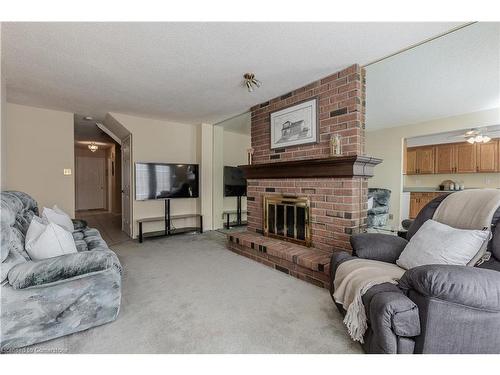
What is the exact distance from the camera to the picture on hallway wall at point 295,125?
2.82m

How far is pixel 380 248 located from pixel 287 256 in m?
1.02

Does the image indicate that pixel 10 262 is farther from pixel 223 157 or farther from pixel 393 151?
pixel 223 157

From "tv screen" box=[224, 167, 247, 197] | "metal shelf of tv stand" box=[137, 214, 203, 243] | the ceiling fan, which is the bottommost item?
"metal shelf of tv stand" box=[137, 214, 203, 243]

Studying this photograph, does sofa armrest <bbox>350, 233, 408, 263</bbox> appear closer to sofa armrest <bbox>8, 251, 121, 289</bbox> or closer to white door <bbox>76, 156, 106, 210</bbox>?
sofa armrest <bbox>8, 251, 121, 289</bbox>

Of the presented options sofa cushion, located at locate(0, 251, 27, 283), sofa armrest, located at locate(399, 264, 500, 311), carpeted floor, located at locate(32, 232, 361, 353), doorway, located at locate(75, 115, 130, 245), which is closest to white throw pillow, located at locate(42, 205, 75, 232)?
carpeted floor, located at locate(32, 232, 361, 353)

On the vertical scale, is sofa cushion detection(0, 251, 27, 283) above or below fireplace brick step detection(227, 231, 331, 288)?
above

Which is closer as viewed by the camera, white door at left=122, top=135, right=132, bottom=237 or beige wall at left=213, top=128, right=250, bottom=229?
white door at left=122, top=135, right=132, bottom=237

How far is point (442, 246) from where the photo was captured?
4.88ft

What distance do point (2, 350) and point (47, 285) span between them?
41 cm

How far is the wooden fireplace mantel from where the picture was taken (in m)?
2.35

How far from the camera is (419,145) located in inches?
112

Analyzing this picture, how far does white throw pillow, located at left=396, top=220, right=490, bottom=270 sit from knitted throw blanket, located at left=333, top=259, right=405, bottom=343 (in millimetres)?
127
